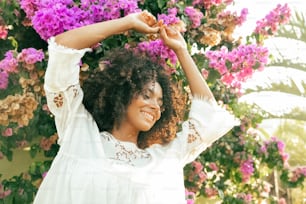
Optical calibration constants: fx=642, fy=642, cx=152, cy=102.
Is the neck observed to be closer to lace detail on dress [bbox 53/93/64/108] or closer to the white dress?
the white dress

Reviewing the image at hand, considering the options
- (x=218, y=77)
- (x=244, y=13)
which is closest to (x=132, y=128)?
(x=218, y=77)

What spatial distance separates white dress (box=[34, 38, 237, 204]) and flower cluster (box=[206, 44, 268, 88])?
0.55m

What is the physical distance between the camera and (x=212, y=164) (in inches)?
78.6

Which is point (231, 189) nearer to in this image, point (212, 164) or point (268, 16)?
point (212, 164)

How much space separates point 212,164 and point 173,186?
740 millimetres

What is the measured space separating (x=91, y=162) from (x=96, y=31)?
0.27 metres

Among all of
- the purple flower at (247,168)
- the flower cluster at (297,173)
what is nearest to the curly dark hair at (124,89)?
the purple flower at (247,168)

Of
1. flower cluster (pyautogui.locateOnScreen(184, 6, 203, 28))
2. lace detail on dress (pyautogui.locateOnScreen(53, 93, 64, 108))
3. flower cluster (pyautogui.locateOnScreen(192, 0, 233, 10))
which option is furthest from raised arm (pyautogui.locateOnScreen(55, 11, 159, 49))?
flower cluster (pyautogui.locateOnScreen(192, 0, 233, 10))

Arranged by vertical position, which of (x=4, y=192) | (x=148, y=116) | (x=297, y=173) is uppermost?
(x=148, y=116)

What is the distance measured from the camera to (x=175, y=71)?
1.69 m

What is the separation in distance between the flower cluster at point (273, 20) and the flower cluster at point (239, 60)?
19 cm

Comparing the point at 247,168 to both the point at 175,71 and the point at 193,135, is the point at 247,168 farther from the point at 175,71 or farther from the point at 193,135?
the point at 193,135

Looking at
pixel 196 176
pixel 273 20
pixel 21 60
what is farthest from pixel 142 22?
pixel 273 20

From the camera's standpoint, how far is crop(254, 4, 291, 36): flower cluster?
2.03 meters
